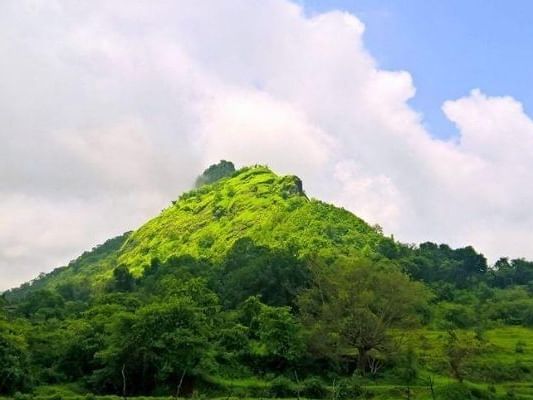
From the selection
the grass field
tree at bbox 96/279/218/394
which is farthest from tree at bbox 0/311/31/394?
tree at bbox 96/279/218/394

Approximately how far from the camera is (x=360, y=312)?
184ft

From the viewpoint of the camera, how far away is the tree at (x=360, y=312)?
5641 cm

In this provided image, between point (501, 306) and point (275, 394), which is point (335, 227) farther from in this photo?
point (275, 394)

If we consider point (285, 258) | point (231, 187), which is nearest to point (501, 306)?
point (285, 258)

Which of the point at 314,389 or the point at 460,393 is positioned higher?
the point at 314,389

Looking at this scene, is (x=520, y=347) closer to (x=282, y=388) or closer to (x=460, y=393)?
(x=460, y=393)

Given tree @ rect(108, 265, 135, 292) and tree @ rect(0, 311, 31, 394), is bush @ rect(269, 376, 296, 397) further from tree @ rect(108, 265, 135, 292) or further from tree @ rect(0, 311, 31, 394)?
tree @ rect(108, 265, 135, 292)

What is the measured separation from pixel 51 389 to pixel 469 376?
33.6m

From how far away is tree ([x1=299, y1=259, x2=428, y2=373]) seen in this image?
185 ft

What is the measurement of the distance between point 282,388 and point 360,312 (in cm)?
956

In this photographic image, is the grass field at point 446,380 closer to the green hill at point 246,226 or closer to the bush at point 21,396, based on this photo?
the bush at point 21,396

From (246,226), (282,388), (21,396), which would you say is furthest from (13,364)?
(246,226)

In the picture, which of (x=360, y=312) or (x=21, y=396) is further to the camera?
(x=360, y=312)

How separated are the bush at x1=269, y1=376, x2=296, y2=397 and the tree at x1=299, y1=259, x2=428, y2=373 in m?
6.78
